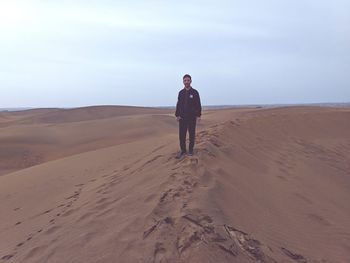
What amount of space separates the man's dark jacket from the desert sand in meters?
0.62

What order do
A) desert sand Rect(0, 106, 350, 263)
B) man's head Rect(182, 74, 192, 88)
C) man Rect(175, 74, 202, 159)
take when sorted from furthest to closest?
man Rect(175, 74, 202, 159), man's head Rect(182, 74, 192, 88), desert sand Rect(0, 106, 350, 263)

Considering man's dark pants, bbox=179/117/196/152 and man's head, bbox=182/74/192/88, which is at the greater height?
man's head, bbox=182/74/192/88

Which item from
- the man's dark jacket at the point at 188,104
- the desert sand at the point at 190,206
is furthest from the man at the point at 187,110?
the desert sand at the point at 190,206

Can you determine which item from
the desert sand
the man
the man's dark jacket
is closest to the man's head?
the man

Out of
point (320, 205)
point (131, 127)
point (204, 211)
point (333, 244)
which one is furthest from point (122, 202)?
point (131, 127)

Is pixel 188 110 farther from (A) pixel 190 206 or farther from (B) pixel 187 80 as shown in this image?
(A) pixel 190 206

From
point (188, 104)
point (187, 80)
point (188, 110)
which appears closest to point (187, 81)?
point (187, 80)

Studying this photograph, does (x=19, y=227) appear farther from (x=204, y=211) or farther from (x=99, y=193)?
(x=204, y=211)

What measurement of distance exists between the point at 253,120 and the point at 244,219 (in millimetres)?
8414

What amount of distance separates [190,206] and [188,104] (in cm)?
293

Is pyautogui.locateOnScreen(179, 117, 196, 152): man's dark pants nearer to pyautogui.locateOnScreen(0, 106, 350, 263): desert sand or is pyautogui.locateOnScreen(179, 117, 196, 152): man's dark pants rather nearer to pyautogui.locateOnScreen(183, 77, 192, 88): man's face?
pyautogui.locateOnScreen(0, 106, 350, 263): desert sand

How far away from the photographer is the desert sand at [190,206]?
3.67 meters

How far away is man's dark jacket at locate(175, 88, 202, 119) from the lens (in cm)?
687

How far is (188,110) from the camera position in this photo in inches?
273
